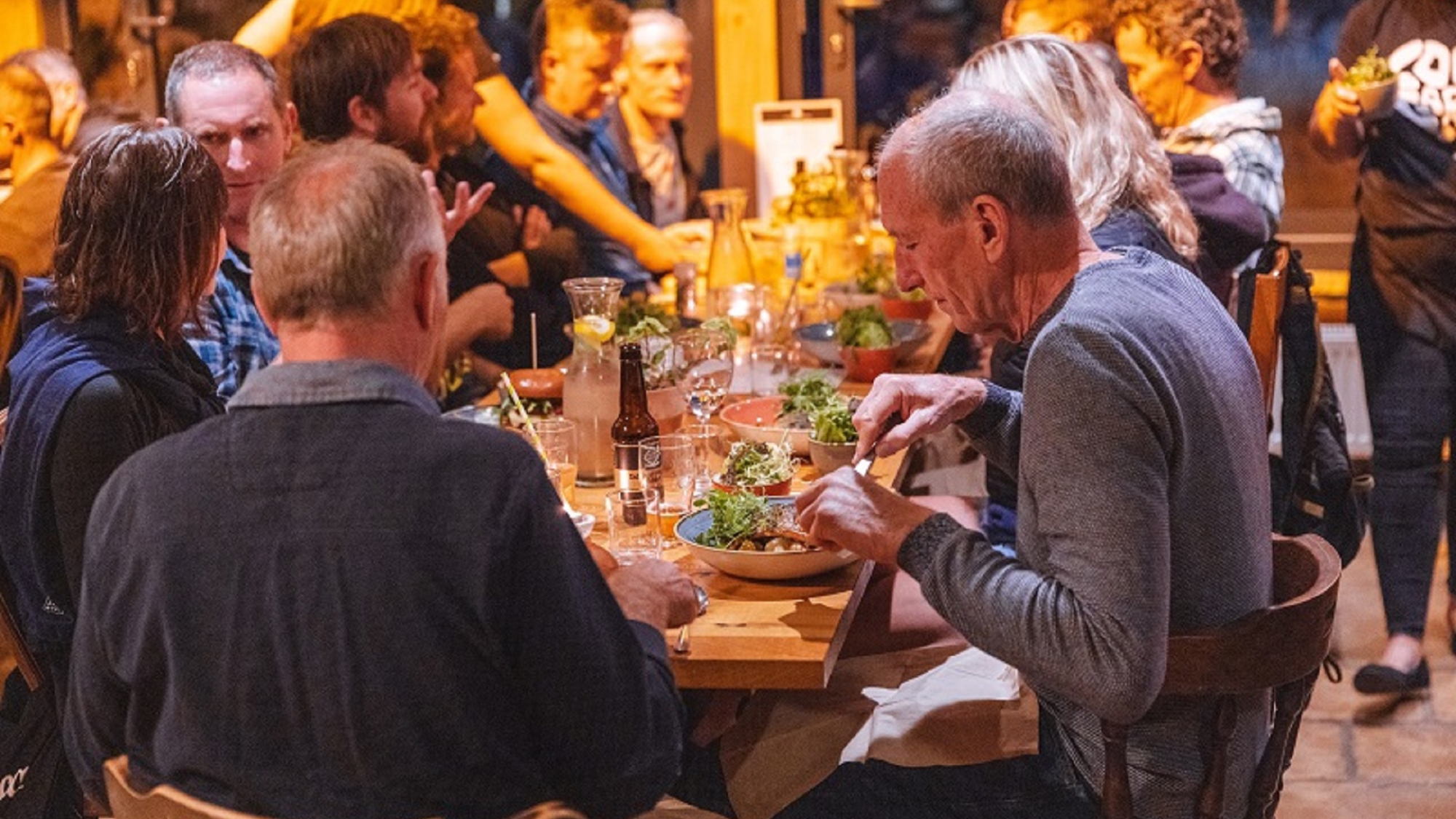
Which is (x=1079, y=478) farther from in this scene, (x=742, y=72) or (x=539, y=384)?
(x=742, y=72)

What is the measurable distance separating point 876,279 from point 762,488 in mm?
1841

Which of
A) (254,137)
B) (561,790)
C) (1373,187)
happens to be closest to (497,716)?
(561,790)

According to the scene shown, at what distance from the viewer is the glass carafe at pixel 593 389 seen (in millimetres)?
2734

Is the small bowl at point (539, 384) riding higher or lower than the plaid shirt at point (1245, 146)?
lower

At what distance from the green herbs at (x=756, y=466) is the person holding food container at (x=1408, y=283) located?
2319mm

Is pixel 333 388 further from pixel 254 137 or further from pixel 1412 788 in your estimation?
pixel 1412 788

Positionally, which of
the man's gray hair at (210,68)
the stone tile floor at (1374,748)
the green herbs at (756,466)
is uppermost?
the man's gray hair at (210,68)

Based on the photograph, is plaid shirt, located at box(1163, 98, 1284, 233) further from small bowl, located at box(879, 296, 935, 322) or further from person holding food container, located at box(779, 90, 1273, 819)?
person holding food container, located at box(779, 90, 1273, 819)

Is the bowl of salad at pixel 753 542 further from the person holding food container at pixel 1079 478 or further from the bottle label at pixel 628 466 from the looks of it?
the bottle label at pixel 628 466

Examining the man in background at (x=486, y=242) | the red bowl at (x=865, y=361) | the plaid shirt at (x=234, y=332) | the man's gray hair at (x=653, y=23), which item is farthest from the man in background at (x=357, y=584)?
the man's gray hair at (x=653, y=23)

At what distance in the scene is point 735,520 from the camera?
227 cm

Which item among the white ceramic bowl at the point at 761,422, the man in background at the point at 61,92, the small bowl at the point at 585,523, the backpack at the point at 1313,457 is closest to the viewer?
the small bowl at the point at 585,523

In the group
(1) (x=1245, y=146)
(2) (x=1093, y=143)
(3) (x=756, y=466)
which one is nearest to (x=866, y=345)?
(2) (x=1093, y=143)

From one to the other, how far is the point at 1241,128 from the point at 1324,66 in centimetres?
220
